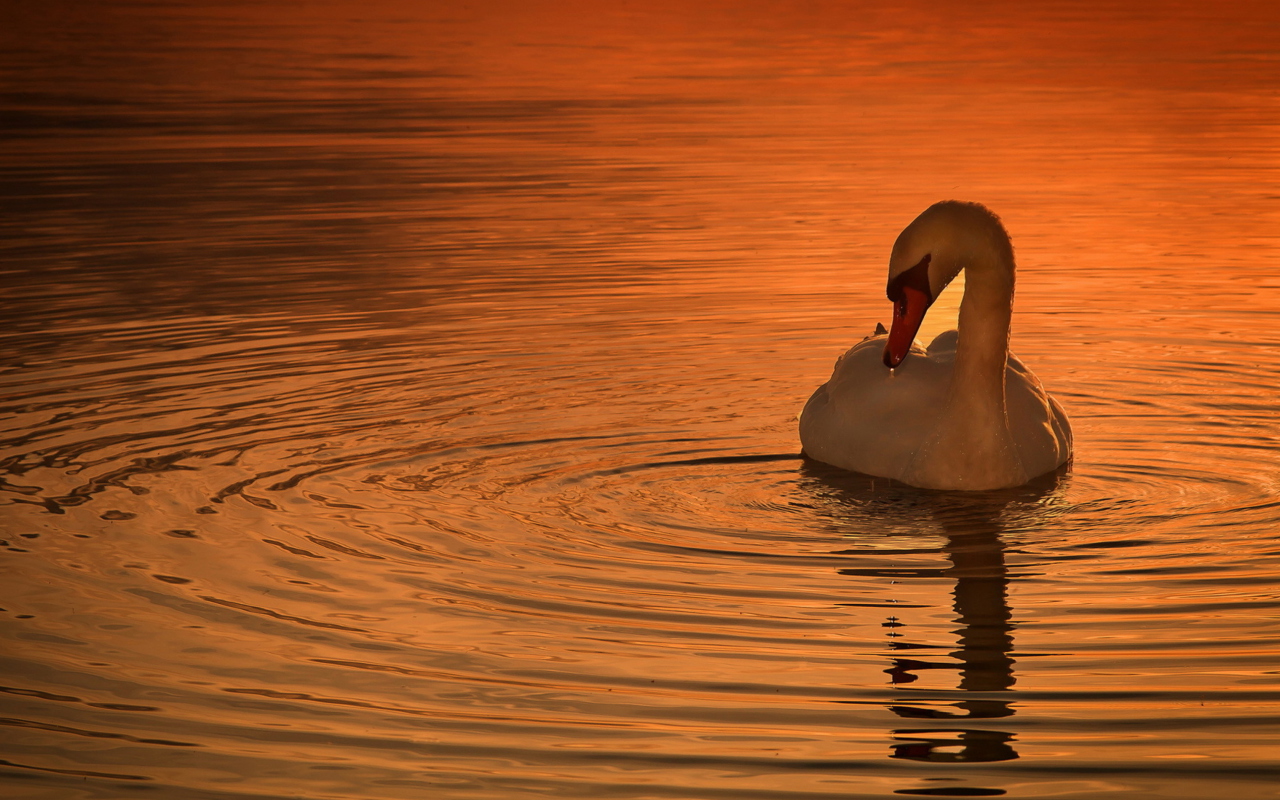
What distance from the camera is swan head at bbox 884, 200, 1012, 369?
9195 millimetres

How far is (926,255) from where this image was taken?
924 centimetres

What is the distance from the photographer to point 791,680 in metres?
6.47

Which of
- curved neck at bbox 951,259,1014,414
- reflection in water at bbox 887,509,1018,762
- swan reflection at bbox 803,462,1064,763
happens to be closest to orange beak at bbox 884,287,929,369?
curved neck at bbox 951,259,1014,414

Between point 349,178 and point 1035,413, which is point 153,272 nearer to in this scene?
point 349,178

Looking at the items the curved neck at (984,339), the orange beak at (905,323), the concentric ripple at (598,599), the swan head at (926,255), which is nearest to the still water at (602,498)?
the concentric ripple at (598,599)

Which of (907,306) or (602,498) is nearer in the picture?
(602,498)

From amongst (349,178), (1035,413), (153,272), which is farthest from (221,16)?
(1035,413)

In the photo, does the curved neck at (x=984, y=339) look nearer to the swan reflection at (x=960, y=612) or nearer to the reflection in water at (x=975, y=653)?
the swan reflection at (x=960, y=612)

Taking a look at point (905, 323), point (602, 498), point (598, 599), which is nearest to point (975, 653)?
point (598, 599)

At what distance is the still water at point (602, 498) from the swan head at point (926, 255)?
868mm

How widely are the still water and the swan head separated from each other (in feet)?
2.85

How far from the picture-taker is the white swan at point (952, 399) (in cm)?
922

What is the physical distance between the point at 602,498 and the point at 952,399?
75.4 inches

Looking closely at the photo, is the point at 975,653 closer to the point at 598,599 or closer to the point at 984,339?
the point at 598,599
